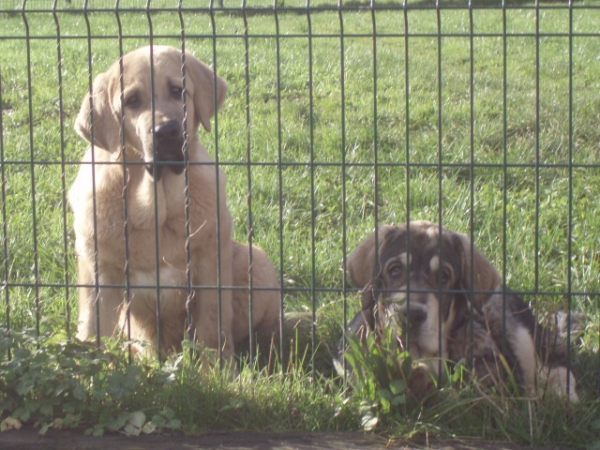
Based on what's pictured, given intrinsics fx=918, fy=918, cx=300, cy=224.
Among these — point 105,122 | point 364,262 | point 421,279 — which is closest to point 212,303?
point 364,262

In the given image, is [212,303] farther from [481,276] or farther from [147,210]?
[481,276]

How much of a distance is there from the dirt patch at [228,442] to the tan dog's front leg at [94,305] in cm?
98

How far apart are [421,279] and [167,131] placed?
4.64 ft

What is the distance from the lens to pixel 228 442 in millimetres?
3676

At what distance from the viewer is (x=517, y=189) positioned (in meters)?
6.73

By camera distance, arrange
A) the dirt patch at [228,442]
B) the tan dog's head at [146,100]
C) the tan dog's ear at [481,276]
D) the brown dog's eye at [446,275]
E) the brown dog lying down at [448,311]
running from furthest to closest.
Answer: the tan dog's head at [146,100], the tan dog's ear at [481,276], the brown dog's eye at [446,275], the brown dog lying down at [448,311], the dirt patch at [228,442]

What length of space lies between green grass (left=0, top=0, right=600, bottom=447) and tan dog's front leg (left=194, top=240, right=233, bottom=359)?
1.15 ft

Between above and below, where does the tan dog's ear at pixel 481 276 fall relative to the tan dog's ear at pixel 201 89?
below

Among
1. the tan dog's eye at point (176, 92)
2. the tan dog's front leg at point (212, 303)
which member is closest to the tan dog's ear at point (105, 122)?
the tan dog's eye at point (176, 92)

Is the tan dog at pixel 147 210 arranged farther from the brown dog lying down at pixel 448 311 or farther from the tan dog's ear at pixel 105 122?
the brown dog lying down at pixel 448 311

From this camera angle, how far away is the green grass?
3.89m

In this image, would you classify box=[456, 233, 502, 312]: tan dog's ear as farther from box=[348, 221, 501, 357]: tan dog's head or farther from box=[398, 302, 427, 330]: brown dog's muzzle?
box=[398, 302, 427, 330]: brown dog's muzzle

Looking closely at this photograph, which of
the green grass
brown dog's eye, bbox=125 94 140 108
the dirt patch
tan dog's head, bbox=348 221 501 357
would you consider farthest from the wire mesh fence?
the dirt patch

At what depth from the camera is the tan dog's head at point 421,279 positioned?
12.8ft
